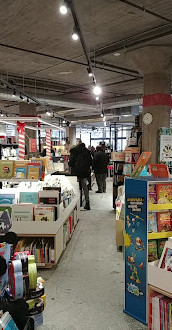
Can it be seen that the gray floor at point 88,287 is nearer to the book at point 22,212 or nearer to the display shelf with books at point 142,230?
the display shelf with books at point 142,230

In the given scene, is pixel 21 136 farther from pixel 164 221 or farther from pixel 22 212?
pixel 164 221

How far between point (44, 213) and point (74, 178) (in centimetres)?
303

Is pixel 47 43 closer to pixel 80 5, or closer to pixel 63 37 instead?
pixel 63 37

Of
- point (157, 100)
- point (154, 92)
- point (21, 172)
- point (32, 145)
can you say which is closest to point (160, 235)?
point (21, 172)

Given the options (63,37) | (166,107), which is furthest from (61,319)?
(166,107)

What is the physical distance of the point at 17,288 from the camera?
2.01 metres

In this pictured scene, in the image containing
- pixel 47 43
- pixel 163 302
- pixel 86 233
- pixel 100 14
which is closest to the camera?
pixel 163 302

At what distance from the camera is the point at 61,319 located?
314cm

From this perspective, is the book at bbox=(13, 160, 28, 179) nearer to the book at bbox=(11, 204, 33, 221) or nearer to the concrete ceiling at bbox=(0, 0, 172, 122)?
the book at bbox=(11, 204, 33, 221)

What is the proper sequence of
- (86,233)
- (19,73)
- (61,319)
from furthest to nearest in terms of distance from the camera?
(19,73), (86,233), (61,319)

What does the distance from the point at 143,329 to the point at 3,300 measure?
1604mm

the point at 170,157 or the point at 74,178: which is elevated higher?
the point at 170,157

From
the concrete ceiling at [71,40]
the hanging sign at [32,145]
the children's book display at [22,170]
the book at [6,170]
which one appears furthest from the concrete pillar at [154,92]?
the hanging sign at [32,145]

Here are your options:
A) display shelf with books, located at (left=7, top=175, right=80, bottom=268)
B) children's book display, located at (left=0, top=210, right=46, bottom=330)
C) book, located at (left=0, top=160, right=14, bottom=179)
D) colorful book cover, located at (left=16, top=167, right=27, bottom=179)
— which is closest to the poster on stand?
children's book display, located at (left=0, top=210, right=46, bottom=330)
